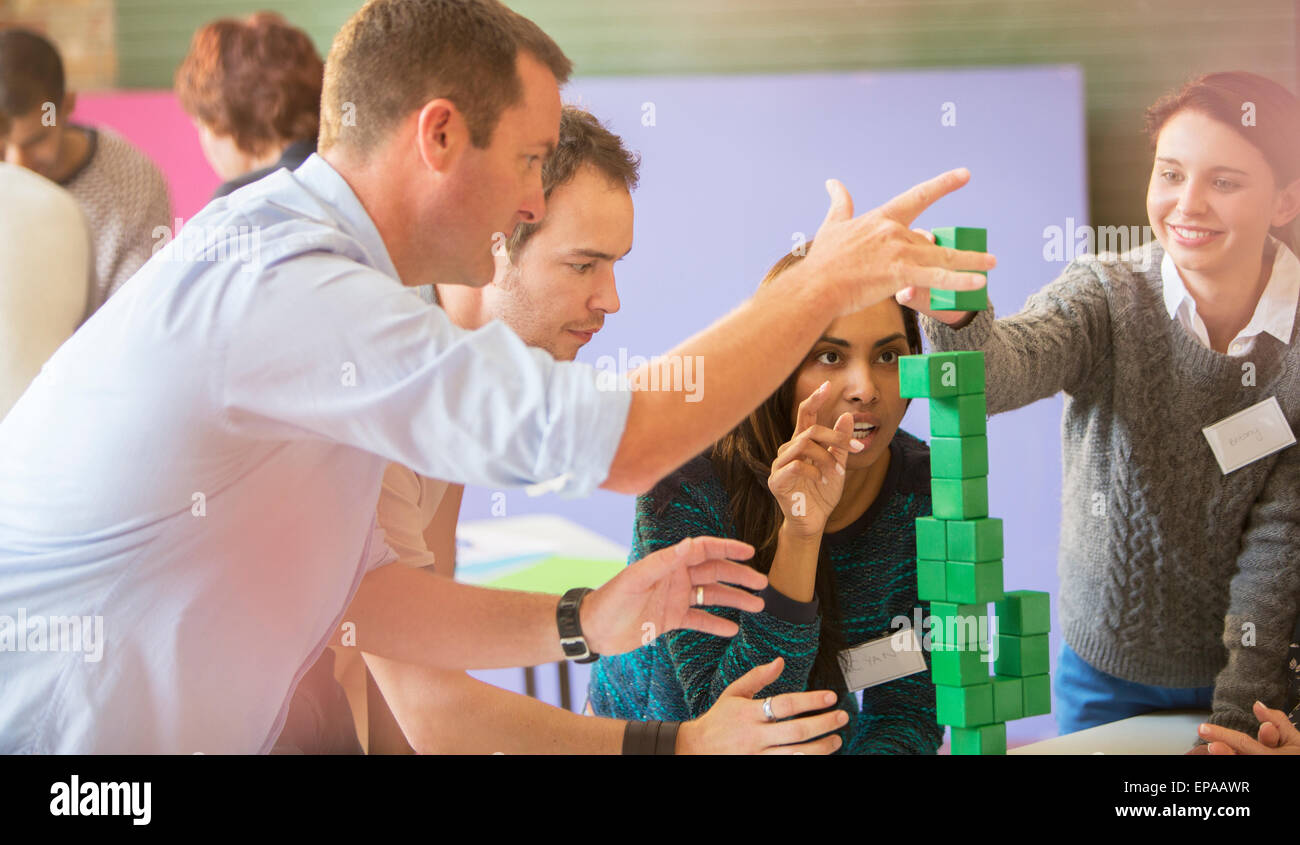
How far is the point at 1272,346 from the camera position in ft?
5.20

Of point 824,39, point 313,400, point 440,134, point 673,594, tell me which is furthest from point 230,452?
point 824,39

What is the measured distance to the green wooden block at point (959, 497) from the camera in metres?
1.25

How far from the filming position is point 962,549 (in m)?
1.25

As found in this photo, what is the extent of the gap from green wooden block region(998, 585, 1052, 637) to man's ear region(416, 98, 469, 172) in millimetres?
803

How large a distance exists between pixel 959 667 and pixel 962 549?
0.13 m

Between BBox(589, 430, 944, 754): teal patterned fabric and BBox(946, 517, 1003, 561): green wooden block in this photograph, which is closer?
BBox(946, 517, 1003, 561): green wooden block

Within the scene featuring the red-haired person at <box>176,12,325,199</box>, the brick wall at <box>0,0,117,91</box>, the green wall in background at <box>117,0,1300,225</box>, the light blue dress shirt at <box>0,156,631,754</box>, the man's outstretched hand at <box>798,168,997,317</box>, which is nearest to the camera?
the light blue dress shirt at <box>0,156,631,754</box>

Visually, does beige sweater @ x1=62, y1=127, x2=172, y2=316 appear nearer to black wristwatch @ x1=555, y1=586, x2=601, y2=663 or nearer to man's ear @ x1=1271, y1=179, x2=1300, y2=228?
black wristwatch @ x1=555, y1=586, x2=601, y2=663

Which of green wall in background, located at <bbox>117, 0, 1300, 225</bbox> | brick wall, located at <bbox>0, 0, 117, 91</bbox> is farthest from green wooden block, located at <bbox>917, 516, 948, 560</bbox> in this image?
brick wall, located at <bbox>0, 0, 117, 91</bbox>

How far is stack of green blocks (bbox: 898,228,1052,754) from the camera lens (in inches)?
48.7

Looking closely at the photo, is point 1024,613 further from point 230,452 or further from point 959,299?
point 230,452

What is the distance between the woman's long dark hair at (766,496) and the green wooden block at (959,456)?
0.31m

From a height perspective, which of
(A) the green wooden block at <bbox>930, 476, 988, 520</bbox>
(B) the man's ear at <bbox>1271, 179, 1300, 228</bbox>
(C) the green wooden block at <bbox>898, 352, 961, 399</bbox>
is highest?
(B) the man's ear at <bbox>1271, 179, 1300, 228</bbox>

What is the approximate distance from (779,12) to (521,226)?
2205 millimetres
